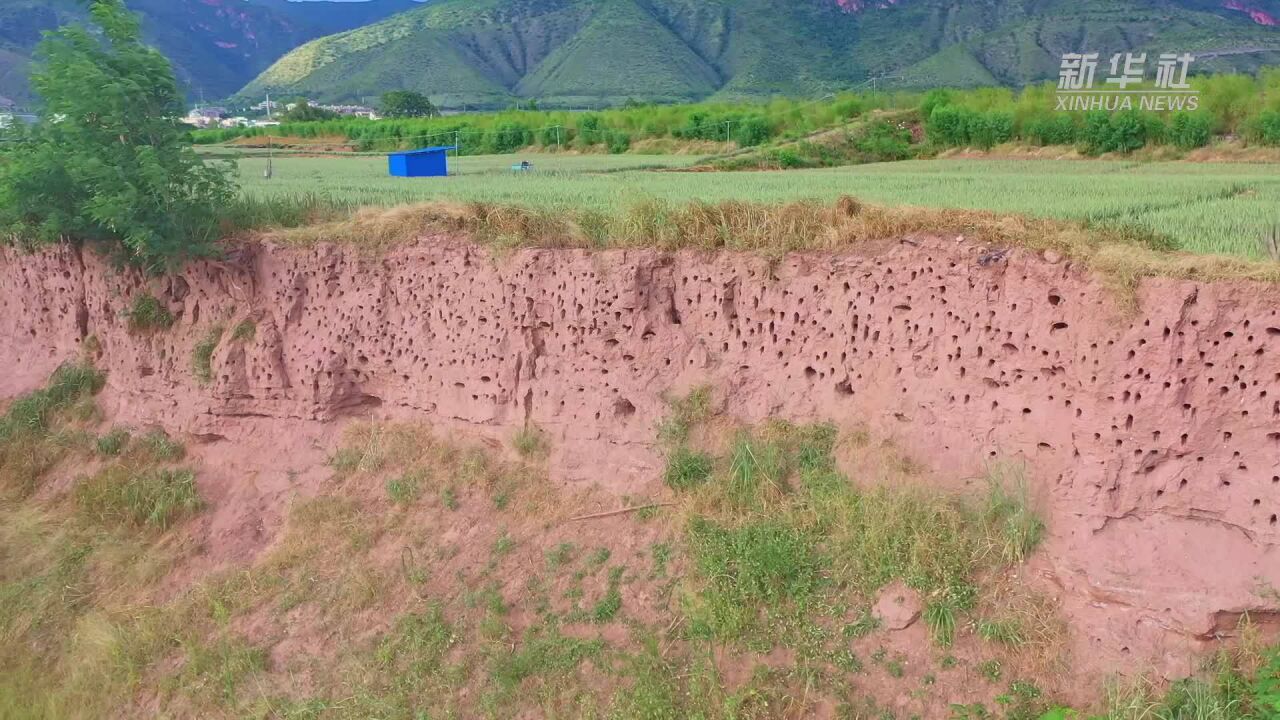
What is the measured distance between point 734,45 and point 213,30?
66.1 metres

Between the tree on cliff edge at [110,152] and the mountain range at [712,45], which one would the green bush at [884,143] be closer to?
the mountain range at [712,45]

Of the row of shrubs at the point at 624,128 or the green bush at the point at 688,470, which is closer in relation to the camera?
the green bush at the point at 688,470

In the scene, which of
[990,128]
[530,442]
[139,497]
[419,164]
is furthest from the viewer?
[990,128]

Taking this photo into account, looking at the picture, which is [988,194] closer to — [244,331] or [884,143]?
[244,331]

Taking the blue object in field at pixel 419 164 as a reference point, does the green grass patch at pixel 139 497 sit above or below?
below

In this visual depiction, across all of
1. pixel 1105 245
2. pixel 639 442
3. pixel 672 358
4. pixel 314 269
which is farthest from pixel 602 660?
pixel 314 269

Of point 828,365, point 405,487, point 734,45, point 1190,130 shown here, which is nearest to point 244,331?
point 405,487

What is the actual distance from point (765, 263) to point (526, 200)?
3.03 metres

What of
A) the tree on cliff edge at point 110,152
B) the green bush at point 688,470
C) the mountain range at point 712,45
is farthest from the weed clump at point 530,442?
the mountain range at point 712,45

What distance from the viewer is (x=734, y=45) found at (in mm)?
60188

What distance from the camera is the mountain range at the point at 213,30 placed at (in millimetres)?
67688

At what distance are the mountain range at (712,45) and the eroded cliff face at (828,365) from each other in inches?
1245

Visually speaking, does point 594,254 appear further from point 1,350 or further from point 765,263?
point 1,350

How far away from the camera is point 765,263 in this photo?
265 inches
